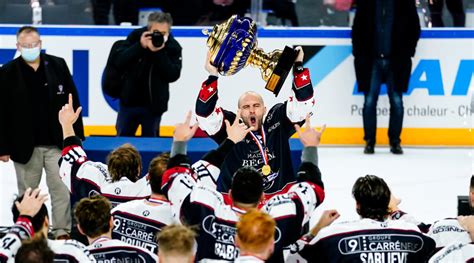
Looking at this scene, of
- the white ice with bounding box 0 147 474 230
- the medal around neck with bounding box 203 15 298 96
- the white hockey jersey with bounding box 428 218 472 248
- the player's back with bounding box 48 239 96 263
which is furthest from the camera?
the white ice with bounding box 0 147 474 230

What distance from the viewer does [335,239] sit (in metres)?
6.32

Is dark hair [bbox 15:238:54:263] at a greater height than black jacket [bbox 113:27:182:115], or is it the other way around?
dark hair [bbox 15:238:54:263]

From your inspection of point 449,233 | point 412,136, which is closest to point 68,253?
point 449,233

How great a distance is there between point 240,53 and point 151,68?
3560 mm

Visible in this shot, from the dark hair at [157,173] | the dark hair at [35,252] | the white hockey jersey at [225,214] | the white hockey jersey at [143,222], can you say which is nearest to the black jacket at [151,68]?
the dark hair at [157,173]

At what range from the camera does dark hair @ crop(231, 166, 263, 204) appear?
626 centimetres

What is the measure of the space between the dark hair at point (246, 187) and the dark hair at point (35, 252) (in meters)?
1.19

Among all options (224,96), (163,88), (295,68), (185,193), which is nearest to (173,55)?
(163,88)

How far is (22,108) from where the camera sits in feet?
31.3

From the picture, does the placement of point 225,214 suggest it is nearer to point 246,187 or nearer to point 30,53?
point 246,187

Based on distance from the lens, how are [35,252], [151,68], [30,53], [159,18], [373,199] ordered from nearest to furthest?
[35,252]
[373,199]
[30,53]
[159,18]
[151,68]

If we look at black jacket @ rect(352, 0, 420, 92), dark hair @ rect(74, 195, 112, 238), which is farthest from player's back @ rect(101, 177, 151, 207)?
black jacket @ rect(352, 0, 420, 92)

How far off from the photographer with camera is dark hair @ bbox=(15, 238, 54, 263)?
19.8 feet

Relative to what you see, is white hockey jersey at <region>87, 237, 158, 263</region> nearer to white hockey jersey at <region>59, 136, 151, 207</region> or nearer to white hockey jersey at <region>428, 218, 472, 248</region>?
white hockey jersey at <region>59, 136, 151, 207</region>
